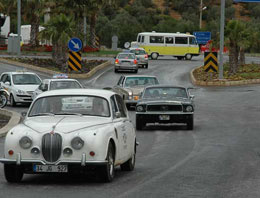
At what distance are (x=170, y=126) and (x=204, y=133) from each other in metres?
2.66

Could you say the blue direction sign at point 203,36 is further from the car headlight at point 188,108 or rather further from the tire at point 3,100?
the car headlight at point 188,108

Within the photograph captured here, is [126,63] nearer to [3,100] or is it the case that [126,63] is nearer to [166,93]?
[3,100]

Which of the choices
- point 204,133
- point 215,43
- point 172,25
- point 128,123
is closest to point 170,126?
point 204,133

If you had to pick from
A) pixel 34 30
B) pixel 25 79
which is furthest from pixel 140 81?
pixel 34 30

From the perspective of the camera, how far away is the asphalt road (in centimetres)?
1136

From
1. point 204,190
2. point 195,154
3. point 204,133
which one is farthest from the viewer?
point 204,133

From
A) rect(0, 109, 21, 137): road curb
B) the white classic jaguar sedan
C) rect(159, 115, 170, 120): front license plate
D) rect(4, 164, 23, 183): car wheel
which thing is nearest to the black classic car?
rect(159, 115, 170, 120): front license plate

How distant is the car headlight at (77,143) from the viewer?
11.7 m

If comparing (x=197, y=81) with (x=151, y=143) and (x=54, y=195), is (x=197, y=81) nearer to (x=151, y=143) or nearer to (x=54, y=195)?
(x=151, y=143)

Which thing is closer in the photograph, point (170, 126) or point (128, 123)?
point (128, 123)

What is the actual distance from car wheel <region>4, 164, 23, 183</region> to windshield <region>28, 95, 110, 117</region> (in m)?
1.27

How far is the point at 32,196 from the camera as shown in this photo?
10820 mm

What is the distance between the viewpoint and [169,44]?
78.2 metres

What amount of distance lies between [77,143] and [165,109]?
479 inches
